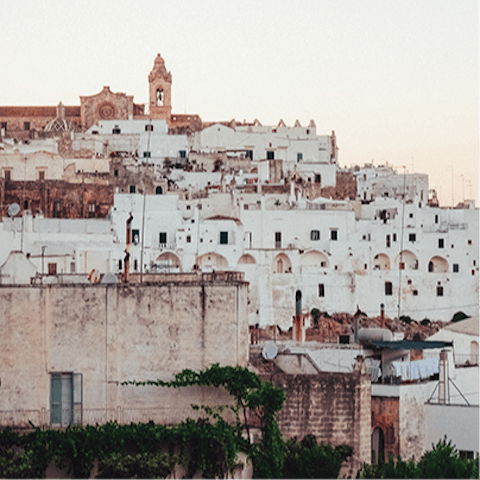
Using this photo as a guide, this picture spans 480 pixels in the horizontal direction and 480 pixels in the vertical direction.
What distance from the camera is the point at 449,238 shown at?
46.0 m

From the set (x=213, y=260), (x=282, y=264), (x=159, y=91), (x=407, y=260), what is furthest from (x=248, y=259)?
(x=159, y=91)

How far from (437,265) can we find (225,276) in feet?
87.8

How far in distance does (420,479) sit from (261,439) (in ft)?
8.69

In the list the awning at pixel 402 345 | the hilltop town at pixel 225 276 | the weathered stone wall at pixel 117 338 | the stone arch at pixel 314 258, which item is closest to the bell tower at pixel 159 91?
the hilltop town at pixel 225 276

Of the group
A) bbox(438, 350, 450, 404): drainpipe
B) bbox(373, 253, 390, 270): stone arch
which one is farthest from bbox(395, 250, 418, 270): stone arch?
bbox(438, 350, 450, 404): drainpipe

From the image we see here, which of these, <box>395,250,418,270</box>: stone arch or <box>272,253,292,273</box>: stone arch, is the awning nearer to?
<box>272,253,292,273</box>: stone arch

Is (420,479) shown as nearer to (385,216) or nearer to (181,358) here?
(181,358)

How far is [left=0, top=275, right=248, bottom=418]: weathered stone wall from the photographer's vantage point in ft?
45.2

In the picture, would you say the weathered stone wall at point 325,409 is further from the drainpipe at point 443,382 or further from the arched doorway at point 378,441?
the drainpipe at point 443,382

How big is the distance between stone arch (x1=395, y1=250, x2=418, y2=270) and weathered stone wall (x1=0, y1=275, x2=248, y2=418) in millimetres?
32742

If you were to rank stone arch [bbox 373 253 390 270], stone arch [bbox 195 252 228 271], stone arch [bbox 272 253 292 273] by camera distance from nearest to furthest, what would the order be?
stone arch [bbox 195 252 228 271], stone arch [bbox 272 253 292 273], stone arch [bbox 373 253 390 270]

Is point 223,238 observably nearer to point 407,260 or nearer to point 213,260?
point 213,260

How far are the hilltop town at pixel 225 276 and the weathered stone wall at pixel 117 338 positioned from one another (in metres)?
0.02

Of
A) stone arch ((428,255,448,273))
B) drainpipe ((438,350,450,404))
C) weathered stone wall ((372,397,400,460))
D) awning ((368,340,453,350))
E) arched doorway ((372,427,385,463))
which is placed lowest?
arched doorway ((372,427,385,463))
